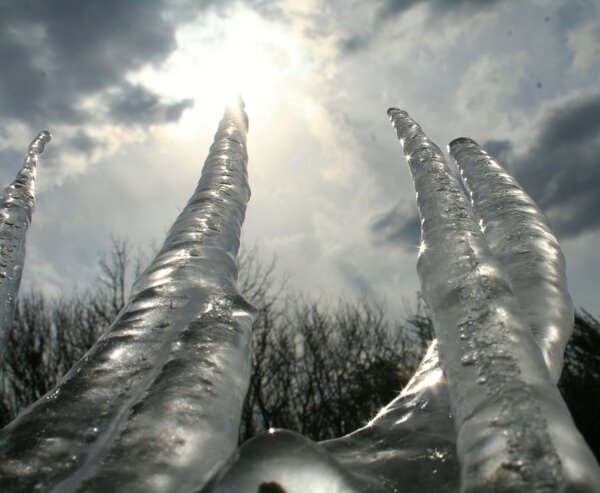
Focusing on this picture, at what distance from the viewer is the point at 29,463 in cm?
92

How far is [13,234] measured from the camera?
2568 millimetres

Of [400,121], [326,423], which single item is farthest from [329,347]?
[400,121]

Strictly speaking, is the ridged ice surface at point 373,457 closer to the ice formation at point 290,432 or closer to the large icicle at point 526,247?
the ice formation at point 290,432

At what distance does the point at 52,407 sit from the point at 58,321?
1741cm

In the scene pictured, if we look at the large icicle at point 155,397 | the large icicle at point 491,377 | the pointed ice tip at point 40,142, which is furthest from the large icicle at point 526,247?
the pointed ice tip at point 40,142

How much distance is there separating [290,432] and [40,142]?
3.45 m

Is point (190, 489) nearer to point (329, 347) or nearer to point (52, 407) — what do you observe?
point (52, 407)

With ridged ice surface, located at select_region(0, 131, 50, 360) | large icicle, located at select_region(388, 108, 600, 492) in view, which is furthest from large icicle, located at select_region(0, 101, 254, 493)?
ridged ice surface, located at select_region(0, 131, 50, 360)

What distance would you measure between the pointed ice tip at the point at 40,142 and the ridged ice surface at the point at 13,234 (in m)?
0.39

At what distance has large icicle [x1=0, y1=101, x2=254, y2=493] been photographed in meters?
0.89

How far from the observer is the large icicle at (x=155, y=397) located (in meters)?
0.89

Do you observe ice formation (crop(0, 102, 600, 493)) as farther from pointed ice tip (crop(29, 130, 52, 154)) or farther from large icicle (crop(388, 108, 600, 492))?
pointed ice tip (crop(29, 130, 52, 154))

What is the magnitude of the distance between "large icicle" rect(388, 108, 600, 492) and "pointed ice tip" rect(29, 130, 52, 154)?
9.47 ft

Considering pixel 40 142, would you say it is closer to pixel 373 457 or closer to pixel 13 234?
pixel 13 234
